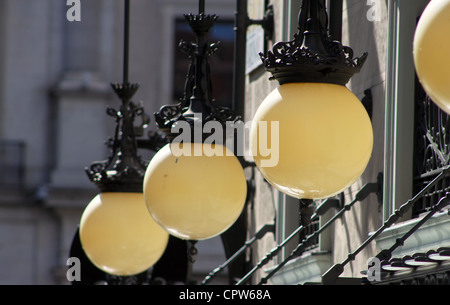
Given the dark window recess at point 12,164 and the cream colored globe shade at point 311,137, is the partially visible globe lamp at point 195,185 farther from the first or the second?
the dark window recess at point 12,164

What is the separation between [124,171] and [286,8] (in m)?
3.66

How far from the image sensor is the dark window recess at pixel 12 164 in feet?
85.6

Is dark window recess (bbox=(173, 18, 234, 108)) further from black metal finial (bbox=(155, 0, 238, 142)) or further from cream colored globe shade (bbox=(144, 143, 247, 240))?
cream colored globe shade (bbox=(144, 143, 247, 240))

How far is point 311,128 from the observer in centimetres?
338

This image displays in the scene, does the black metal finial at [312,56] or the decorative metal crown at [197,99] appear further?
the decorative metal crown at [197,99]

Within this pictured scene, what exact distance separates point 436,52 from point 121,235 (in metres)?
3.72

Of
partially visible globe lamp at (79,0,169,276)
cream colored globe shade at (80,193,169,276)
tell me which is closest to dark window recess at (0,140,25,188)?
partially visible globe lamp at (79,0,169,276)

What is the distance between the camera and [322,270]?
849cm

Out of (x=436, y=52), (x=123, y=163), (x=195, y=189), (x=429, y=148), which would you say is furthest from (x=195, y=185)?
Answer: (x=123, y=163)

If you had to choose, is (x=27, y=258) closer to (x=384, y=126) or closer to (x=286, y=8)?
(x=286, y=8)

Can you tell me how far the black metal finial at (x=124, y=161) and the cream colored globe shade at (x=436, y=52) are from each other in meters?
3.84

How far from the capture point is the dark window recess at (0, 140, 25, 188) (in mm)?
26078

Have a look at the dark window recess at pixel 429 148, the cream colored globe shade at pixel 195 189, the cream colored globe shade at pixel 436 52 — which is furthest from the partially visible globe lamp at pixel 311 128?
the dark window recess at pixel 429 148

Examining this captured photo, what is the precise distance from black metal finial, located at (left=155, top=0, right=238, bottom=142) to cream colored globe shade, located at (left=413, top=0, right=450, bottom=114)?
199 cm
